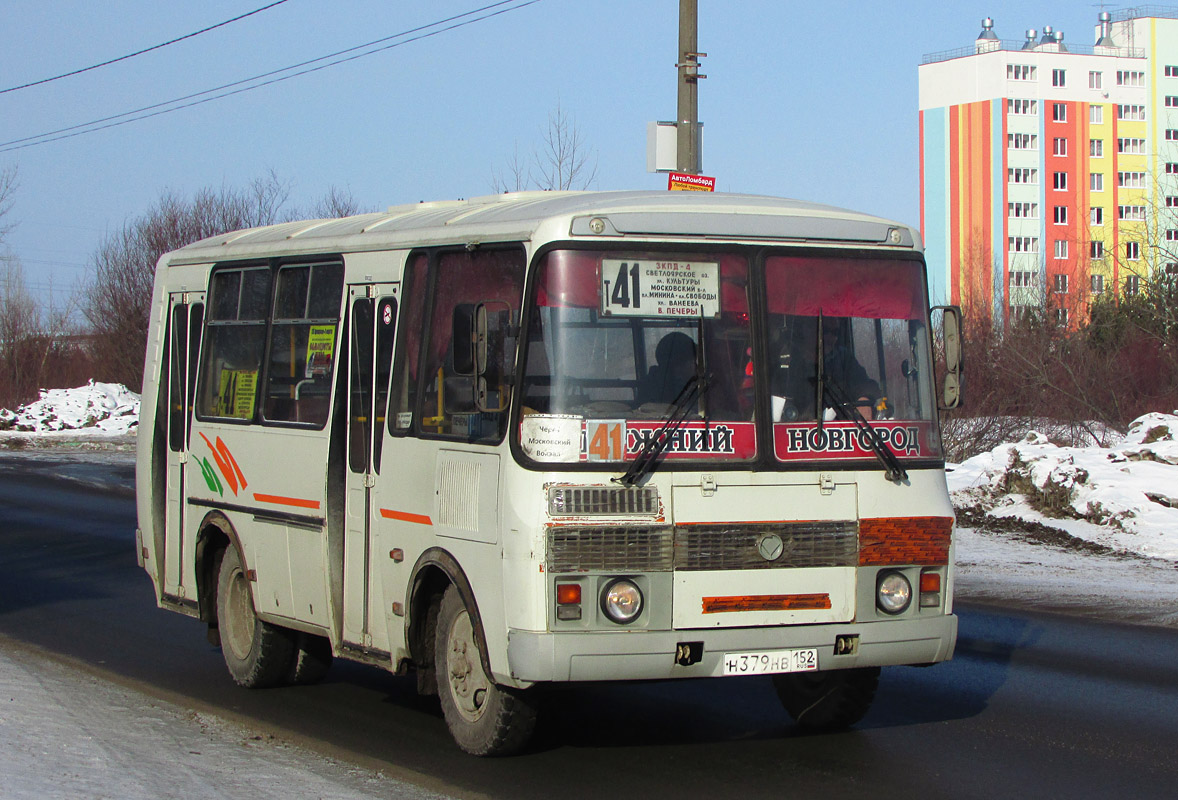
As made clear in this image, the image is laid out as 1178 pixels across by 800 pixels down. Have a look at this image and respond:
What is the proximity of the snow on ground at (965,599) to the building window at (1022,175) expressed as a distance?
261 feet

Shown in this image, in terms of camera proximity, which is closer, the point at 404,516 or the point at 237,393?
the point at 404,516

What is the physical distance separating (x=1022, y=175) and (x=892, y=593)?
320 feet

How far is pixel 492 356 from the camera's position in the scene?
6867 mm

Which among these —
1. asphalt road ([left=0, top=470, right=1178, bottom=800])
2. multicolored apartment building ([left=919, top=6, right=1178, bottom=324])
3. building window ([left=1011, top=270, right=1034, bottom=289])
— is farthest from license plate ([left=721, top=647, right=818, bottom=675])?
multicolored apartment building ([left=919, top=6, right=1178, bottom=324])

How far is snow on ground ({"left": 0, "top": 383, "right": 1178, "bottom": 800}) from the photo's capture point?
21.7 ft

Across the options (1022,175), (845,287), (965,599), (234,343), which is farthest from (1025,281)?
(845,287)

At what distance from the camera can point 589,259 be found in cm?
679

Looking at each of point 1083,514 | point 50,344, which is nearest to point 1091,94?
point 50,344

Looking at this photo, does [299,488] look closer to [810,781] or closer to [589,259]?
[589,259]

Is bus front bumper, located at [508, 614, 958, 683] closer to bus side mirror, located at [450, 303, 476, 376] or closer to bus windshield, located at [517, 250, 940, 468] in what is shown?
bus windshield, located at [517, 250, 940, 468]

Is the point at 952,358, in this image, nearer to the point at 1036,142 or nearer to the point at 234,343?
the point at 234,343

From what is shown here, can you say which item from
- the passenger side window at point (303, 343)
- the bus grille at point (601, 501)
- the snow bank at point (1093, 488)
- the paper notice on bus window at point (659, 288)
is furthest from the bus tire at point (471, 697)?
the snow bank at point (1093, 488)

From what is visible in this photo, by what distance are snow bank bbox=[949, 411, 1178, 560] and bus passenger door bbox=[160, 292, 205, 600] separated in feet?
33.1

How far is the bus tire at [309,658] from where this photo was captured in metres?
9.40
